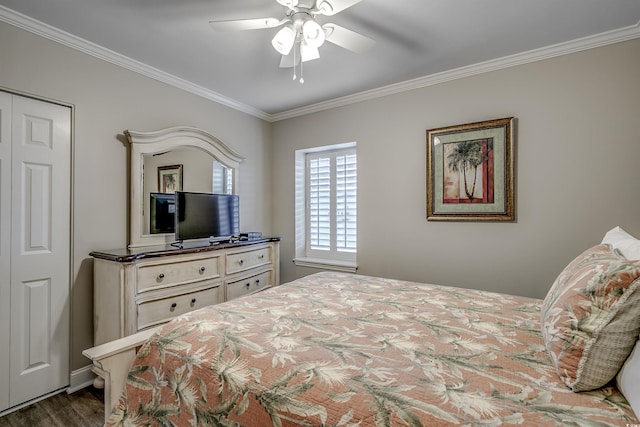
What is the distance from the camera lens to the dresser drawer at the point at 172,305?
86.6 inches

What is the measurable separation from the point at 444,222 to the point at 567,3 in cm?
176

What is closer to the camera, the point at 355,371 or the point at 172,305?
the point at 355,371

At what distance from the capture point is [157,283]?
7.47 feet

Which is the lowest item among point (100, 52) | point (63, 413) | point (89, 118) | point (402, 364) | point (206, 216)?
point (63, 413)

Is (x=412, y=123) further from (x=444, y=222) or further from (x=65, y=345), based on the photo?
(x=65, y=345)

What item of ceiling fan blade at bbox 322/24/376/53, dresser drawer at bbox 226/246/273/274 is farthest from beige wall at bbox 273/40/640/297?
ceiling fan blade at bbox 322/24/376/53

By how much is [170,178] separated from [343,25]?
201 centimetres

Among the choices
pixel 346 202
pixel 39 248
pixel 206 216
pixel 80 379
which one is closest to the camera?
pixel 39 248

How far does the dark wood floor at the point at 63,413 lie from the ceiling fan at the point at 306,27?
2.54 meters

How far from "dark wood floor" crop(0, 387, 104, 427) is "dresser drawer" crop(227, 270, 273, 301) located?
1181 millimetres

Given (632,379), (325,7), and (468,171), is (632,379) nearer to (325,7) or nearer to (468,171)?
(325,7)

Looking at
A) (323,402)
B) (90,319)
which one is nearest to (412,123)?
(323,402)

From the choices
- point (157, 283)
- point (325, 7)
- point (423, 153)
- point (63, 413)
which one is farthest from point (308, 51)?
point (63, 413)

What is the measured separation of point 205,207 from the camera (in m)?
2.96
